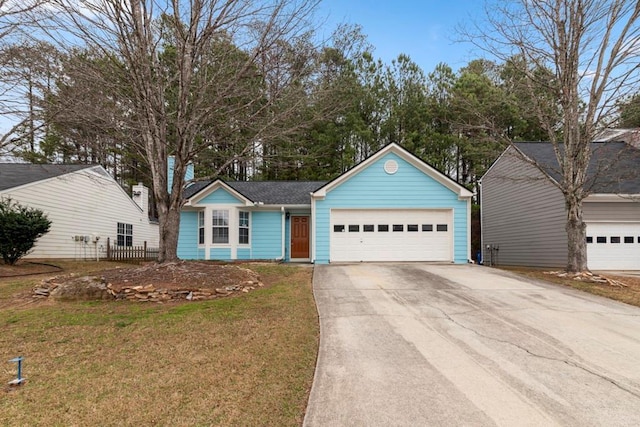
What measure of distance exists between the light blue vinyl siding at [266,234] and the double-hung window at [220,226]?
43.4 inches

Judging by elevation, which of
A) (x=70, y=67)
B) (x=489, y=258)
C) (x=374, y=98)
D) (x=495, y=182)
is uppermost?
(x=374, y=98)

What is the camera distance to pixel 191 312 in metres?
6.70

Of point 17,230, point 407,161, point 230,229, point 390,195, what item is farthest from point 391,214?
point 17,230

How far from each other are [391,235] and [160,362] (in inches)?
445

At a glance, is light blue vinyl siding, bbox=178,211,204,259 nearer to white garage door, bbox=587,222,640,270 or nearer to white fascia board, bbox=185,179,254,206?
white fascia board, bbox=185,179,254,206

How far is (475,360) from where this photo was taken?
4.50 m

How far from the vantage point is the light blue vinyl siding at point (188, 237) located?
15695 mm

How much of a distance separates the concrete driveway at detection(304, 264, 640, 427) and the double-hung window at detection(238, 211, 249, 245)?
8100 mm

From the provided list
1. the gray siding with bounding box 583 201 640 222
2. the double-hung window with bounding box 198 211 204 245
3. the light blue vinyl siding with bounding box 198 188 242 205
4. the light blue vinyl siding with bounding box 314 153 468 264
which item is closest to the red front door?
the light blue vinyl siding with bounding box 314 153 468 264

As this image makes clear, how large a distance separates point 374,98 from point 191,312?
21424mm

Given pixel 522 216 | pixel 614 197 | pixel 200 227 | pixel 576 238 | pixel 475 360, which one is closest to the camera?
pixel 475 360

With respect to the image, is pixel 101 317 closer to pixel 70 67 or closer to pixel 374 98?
pixel 70 67

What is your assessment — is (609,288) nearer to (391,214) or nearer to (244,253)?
(391,214)

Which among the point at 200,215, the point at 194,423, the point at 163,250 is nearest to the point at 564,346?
the point at 194,423
